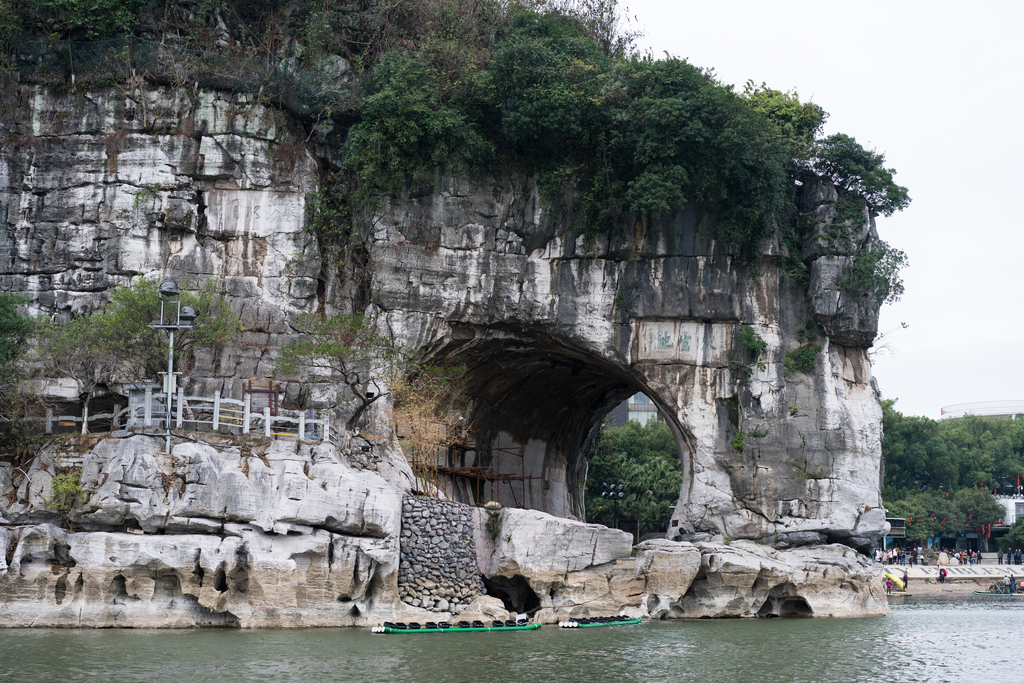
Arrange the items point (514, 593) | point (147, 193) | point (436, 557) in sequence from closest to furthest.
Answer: point (436, 557) → point (514, 593) → point (147, 193)

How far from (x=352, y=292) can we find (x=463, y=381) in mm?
4148

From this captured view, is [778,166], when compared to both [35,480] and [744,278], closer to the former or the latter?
[744,278]

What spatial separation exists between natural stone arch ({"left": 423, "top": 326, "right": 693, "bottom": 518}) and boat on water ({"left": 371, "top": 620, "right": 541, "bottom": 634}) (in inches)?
333

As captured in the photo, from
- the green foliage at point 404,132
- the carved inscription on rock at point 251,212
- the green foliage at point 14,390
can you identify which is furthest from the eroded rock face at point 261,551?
the green foliage at point 404,132

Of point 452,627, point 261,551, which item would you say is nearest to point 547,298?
point 452,627

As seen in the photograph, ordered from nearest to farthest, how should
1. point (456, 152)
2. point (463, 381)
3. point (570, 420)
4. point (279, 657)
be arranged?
point (279, 657) → point (456, 152) → point (463, 381) → point (570, 420)

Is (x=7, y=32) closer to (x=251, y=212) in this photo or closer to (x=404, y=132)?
(x=251, y=212)

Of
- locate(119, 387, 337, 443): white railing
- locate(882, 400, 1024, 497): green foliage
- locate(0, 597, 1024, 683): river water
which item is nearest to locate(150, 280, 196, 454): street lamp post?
locate(119, 387, 337, 443): white railing

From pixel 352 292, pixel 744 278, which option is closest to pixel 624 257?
pixel 744 278

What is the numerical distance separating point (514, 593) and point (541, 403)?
11628 mm

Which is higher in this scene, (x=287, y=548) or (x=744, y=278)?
(x=744, y=278)

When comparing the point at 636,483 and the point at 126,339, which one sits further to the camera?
the point at 636,483

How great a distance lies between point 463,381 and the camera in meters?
30.1

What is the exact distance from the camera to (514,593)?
2484cm
